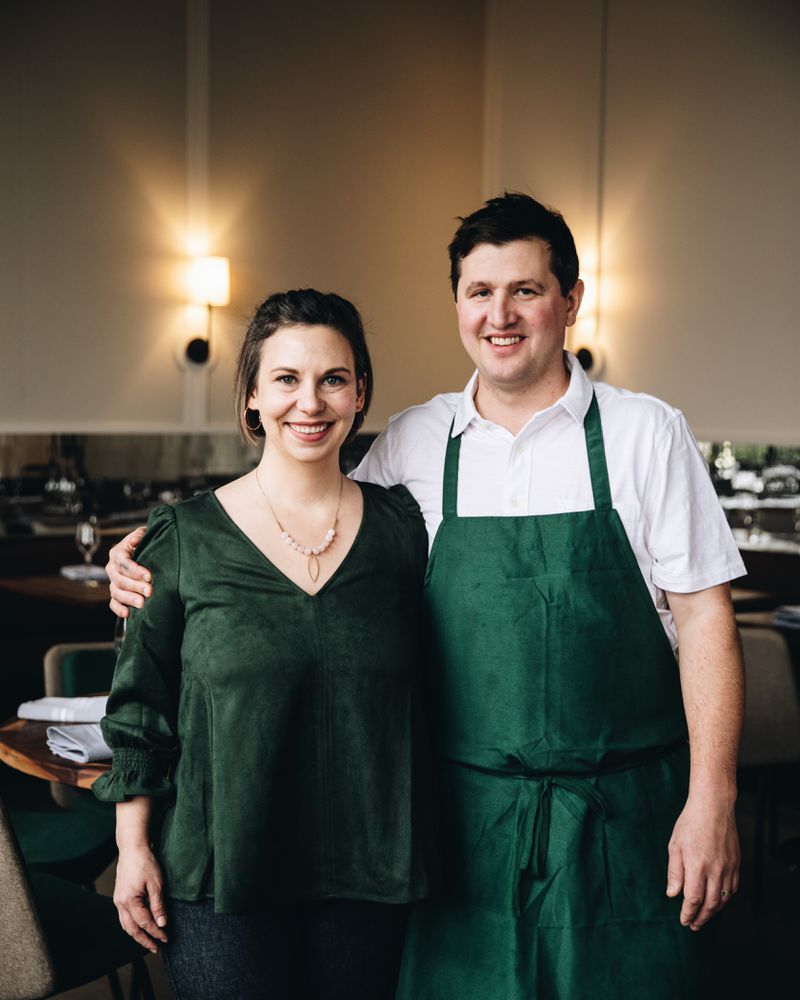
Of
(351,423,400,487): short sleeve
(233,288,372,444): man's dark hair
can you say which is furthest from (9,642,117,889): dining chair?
(233,288,372,444): man's dark hair

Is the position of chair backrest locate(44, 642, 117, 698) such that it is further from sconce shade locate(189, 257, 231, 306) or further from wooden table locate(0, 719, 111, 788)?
sconce shade locate(189, 257, 231, 306)

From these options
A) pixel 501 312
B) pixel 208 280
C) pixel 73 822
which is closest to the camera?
pixel 501 312

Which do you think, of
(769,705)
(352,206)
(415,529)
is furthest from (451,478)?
(352,206)

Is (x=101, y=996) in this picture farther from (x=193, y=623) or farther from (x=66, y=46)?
(x=66, y=46)

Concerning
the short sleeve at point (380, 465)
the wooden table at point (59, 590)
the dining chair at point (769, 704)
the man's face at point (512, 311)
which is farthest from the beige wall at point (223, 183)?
the man's face at point (512, 311)

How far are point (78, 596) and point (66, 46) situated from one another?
10.1 feet

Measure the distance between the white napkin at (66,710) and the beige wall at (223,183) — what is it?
3.21 m

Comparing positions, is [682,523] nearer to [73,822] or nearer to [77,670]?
[73,822]

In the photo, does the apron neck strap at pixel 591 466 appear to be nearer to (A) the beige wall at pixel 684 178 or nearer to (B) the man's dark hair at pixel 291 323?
(B) the man's dark hair at pixel 291 323

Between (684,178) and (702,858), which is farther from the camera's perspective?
(684,178)

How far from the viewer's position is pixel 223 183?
21.0 ft

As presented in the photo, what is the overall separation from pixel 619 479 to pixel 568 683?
1.13 ft

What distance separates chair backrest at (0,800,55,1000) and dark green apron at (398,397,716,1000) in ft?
2.43

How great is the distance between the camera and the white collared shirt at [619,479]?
1.84 metres
